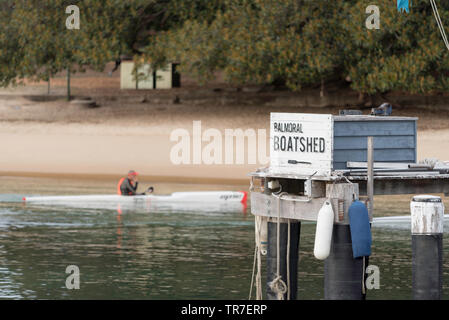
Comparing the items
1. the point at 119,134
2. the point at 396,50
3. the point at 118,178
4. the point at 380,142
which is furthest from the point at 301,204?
the point at 119,134

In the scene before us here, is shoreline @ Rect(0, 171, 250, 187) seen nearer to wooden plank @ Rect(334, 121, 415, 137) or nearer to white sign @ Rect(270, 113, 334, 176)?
wooden plank @ Rect(334, 121, 415, 137)

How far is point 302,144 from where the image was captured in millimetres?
15867

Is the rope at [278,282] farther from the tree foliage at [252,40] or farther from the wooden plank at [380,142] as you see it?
the tree foliage at [252,40]

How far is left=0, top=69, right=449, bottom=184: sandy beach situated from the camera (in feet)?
127

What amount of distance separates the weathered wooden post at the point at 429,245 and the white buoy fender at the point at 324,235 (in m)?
1.23

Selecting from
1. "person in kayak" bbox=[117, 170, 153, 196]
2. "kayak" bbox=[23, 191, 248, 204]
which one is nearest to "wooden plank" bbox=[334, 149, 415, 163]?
"kayak" bbox=[23, 191, 248, 204]

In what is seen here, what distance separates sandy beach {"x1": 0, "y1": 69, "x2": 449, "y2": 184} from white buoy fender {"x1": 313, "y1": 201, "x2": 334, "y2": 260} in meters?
21.6

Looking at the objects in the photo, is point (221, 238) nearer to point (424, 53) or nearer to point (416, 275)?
point (416, 275)

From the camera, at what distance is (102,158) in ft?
133

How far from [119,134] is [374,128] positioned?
94.5 feet

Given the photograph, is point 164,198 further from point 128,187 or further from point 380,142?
point 380,142

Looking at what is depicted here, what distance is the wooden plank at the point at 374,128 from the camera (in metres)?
15.9
